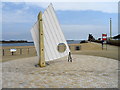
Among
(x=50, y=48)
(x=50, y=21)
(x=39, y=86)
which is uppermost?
(x=50, y=21)

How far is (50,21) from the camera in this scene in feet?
26.7

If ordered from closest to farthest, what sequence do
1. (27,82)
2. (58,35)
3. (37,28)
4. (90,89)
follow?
(90,89) < (27,82) < (37,28) < (58,35)

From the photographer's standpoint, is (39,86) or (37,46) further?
(37,46)

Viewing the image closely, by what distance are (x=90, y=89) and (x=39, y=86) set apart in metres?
1.54

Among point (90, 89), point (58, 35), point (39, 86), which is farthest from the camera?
point (58, 35)

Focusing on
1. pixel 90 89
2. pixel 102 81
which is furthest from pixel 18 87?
pixel 102 81

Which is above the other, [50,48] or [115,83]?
[50,48]

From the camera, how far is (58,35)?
27.5 feet

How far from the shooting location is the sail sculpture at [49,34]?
7.64m

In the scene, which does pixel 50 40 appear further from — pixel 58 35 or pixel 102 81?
pixel 102 81

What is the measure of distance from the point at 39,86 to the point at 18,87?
2.05 feet

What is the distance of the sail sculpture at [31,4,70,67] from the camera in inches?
301

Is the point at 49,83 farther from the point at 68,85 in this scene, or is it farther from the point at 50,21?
the point at 50,21

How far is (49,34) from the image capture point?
26.2 ft
